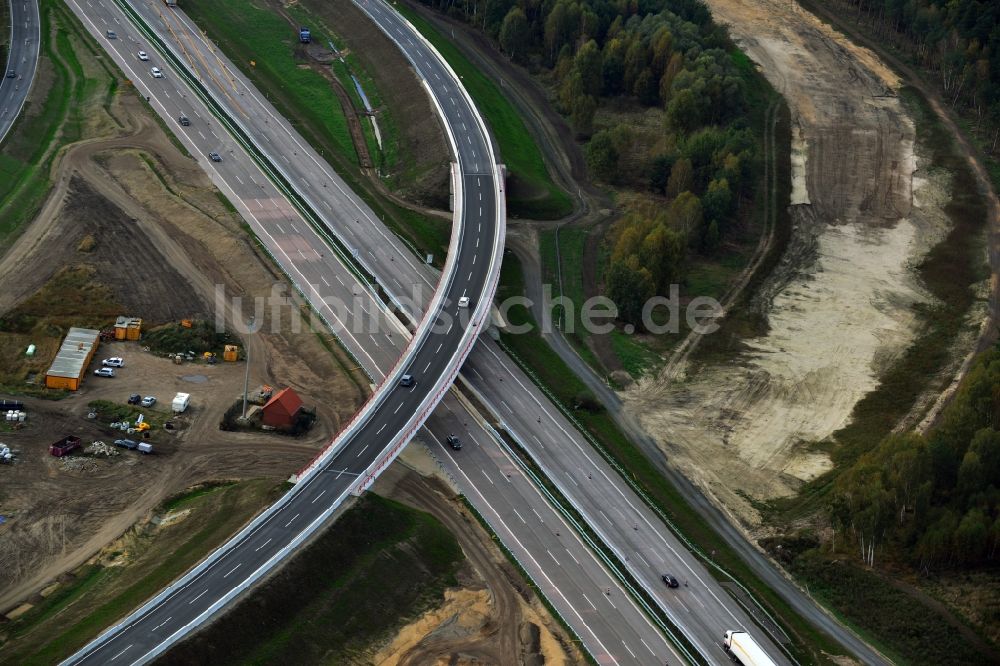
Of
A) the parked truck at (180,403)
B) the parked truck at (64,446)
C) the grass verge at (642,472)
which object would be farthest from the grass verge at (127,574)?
the grass verge at (642,472)

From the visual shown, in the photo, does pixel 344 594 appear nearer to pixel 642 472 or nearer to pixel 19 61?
pixel 642 472

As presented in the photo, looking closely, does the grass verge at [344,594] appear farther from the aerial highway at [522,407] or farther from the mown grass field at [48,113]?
the mown grass field at [48,113]

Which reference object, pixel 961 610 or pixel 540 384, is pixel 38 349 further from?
pixel 961 610

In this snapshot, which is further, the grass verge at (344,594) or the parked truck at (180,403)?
the parked truck at (180,403)

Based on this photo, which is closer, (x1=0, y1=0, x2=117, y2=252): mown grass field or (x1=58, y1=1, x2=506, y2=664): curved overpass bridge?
(x1=58, y1=1, x2=506, y2=664): curved overpass bridge

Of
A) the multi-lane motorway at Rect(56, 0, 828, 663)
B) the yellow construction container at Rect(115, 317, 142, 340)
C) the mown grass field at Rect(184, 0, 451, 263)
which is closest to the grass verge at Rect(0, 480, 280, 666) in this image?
the multi-lane motorway at Rect(56, 0, 828, 663)

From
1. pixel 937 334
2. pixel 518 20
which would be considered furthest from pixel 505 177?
pixel 937 334

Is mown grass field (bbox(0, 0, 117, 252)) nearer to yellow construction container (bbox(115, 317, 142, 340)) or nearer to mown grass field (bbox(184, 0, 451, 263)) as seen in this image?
mown grass field (bbox(184, 0, 451, 263))
